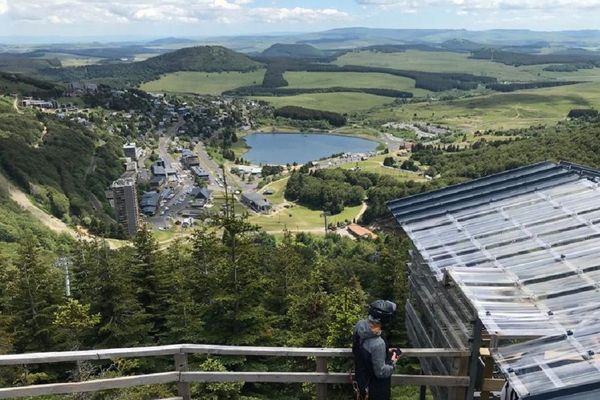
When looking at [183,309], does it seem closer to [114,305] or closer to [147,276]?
[114,305]

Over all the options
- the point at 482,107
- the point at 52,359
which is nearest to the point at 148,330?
the point at 52,359

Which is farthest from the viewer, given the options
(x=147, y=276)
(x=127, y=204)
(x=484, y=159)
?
(x=484, y=159)

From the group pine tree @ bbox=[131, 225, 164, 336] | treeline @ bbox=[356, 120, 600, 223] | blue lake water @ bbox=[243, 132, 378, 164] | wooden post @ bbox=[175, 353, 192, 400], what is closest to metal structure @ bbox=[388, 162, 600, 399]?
wooden post @ bbox=[175, 353, 192, 400]

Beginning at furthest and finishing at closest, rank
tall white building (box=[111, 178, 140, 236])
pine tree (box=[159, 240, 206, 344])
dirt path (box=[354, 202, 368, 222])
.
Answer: dirt path (box=[354, 202, 368, 222])
tall white building (box=[111, 178, 140, 236])
pine tree (box=[159, 240, 206, 344])

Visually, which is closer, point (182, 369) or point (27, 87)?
point (182, 369)

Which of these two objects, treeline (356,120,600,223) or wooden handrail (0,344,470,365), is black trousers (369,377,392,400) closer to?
wooden handrail (0,344,470,365)

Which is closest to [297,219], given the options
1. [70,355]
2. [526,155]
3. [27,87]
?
[526,155]
